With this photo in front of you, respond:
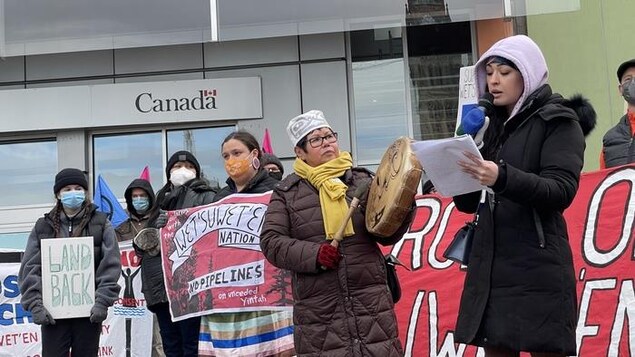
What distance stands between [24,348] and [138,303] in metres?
1.19

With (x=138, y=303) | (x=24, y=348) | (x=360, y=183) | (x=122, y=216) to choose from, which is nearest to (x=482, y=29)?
(x=122, y=216)

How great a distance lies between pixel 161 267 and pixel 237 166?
1.31 metres

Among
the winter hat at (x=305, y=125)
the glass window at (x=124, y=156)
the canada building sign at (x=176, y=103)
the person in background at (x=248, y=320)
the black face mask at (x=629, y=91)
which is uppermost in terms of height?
the canada building sign at (x=176, y=103)

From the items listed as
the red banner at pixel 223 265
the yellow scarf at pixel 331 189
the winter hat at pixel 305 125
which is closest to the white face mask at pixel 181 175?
the red banner at pixel 223 265

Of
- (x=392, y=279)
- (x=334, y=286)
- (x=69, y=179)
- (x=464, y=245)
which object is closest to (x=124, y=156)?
(x=69, y=179)

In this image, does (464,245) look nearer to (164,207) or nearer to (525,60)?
(525,60)

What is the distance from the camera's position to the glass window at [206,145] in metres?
12.6

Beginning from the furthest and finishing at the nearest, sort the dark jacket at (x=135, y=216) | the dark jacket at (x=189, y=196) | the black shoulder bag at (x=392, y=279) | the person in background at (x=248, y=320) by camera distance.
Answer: the dark jacket at (x=135, y=216) → the dark jacket at (x=189, y=196) → the person in background at (x=248, y=320) → the black shoulder bag at (x=392, y=279)

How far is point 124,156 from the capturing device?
1285cm

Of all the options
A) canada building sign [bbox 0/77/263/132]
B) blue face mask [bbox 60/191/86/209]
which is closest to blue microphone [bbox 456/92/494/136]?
blue face mask [bbox 60/191/86/209]

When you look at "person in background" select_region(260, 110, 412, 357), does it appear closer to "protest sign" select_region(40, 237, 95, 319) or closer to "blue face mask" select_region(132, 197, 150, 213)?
"protest sign" select_region(40, 237, 95, 319)

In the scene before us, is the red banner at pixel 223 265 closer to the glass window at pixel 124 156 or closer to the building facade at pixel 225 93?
the building facade at pixel 225 93

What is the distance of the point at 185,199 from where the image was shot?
679 cm

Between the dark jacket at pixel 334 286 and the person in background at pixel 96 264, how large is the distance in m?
2.13
